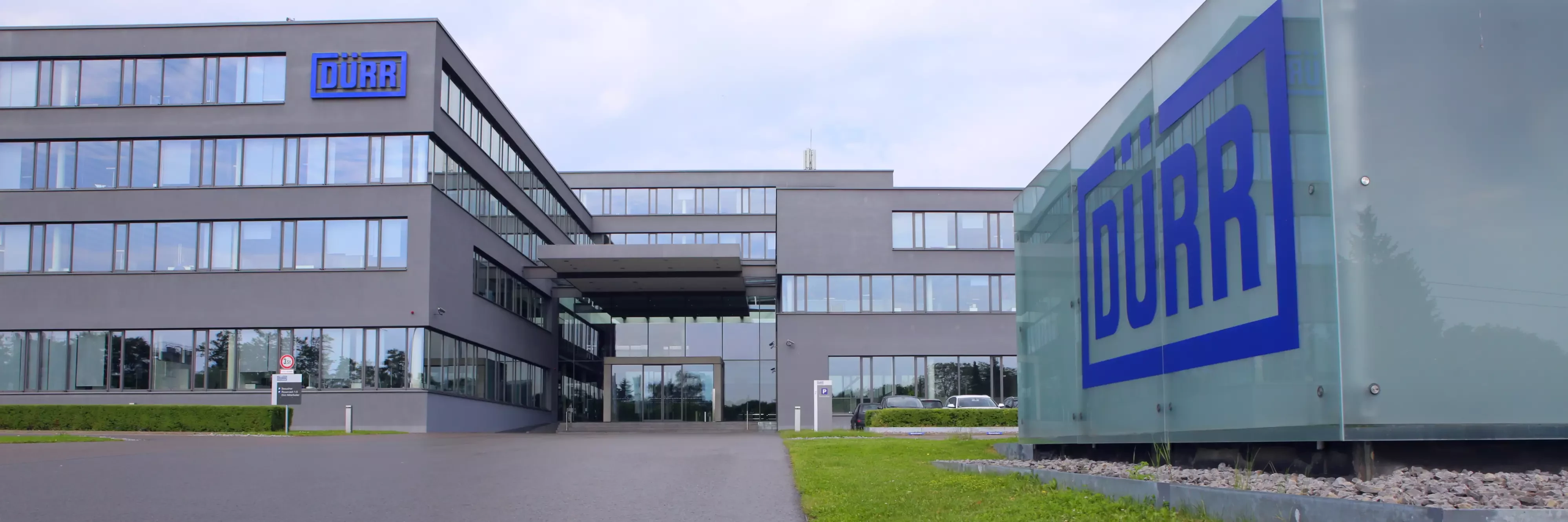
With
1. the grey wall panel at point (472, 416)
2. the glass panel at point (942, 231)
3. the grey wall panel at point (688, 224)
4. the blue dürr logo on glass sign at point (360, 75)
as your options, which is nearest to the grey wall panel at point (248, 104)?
the blue dürr logo on glass sign at point (360, 75)

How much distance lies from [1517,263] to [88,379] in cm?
3768

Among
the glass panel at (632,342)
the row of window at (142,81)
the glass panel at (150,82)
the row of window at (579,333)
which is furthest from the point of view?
the row of window at (579,333)

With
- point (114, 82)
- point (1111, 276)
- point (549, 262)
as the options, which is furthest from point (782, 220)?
point (1111, 276)

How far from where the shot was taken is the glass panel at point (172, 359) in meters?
35.1

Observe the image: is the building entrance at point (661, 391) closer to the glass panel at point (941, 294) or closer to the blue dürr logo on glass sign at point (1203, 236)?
the glass panel at point (941, 294)

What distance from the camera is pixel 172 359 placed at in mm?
35344

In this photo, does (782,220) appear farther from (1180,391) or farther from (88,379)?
(1180,391)

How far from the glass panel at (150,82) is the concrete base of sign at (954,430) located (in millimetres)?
23267

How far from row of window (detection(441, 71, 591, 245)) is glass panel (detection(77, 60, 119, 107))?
9.78 metres

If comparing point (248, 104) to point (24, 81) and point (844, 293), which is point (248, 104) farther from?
point (844, 293)

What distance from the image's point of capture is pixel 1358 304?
6793mm

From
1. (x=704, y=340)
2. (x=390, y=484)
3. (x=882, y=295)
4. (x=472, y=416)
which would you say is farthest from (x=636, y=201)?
(x=390, y=484)

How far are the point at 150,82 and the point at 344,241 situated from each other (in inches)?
306

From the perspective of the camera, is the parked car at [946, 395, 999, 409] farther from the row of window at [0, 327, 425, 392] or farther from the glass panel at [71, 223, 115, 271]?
the glass panel at [71, 223, 115, 271]
